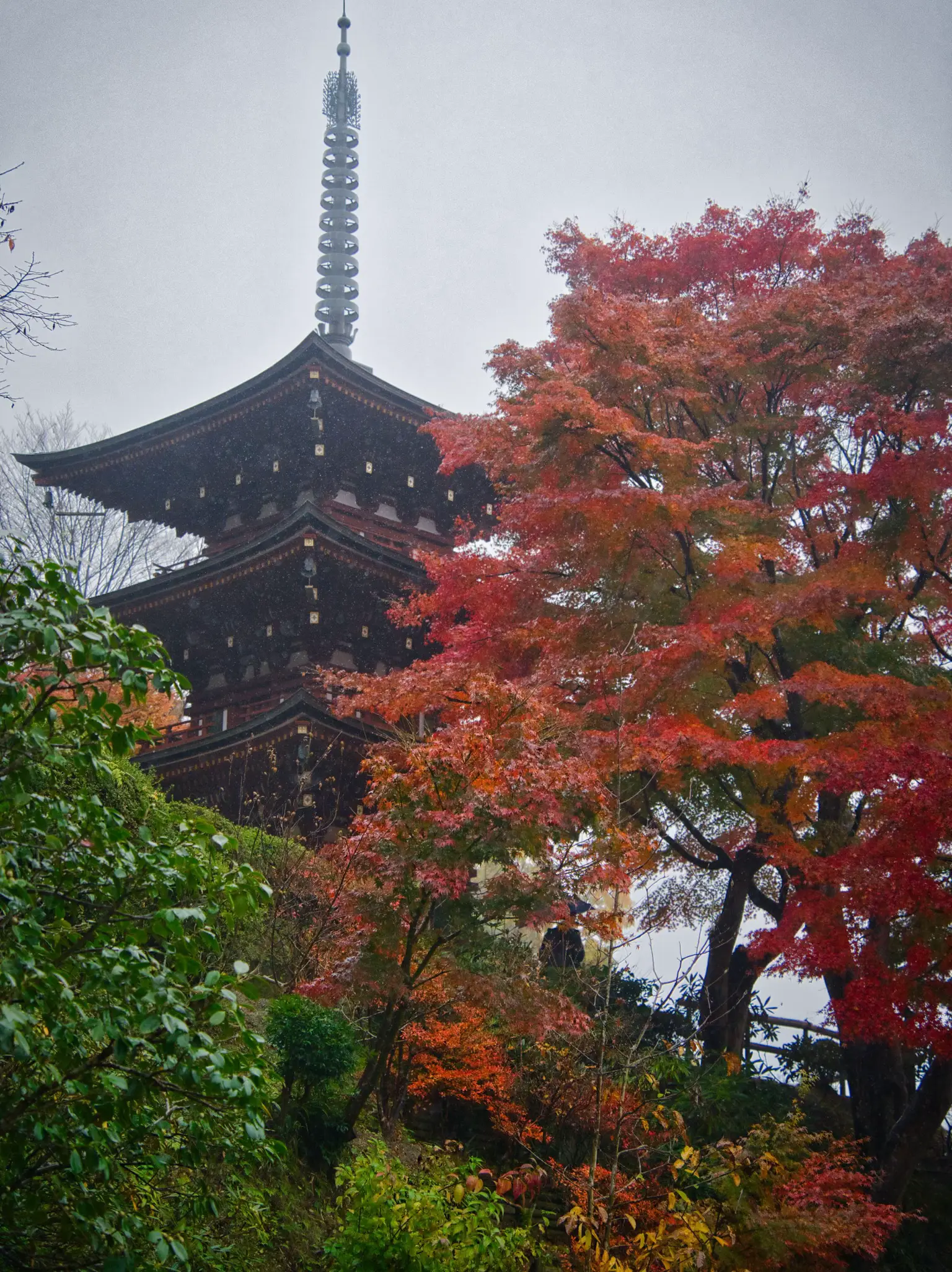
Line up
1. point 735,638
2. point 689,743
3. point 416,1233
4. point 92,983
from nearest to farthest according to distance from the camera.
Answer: point 92,983, point 416,1233, point 689,743, point 735,638

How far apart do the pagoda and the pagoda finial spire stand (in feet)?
36.9

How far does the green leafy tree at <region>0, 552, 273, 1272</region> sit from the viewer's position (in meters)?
3.94

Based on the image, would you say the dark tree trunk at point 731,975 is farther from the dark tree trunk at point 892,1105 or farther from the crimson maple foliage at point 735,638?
the dark tree trunk at point 892,1105

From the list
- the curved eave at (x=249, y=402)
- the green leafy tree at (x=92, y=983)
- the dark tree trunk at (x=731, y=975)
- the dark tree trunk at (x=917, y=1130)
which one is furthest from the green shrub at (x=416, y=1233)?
the curved eave at (x=249, y=402)

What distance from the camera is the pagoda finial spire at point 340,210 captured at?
33188 mm

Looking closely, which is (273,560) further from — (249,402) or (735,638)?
(735,638)

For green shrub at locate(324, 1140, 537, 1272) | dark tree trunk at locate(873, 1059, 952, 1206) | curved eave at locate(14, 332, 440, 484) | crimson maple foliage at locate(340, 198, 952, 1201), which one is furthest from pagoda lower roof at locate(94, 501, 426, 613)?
green shrub at locate(324, 1140, 537, 1272)

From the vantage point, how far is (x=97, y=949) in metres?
4.18

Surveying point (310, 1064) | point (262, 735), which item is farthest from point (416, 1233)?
point (262, 735)

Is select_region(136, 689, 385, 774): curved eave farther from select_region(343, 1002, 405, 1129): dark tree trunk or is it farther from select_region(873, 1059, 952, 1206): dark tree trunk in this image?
select_region(873, 1059, 952, 1206): dark tree trunk

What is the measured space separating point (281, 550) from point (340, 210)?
2179 centimetres

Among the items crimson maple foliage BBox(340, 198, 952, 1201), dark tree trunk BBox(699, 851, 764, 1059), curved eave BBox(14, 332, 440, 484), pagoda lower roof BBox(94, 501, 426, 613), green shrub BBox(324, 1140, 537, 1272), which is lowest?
green shrub BBox(324, 1140, 537, 1272)

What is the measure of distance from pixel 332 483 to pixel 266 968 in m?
11.1

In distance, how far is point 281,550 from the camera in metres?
17.8
